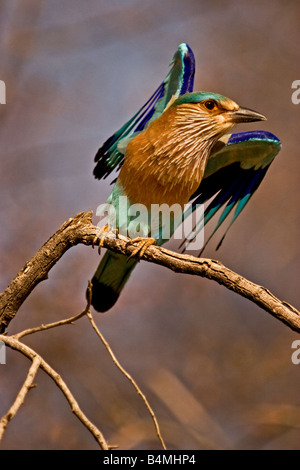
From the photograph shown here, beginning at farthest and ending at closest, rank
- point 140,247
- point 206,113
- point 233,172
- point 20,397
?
point 233,172, point 206,113, point 140,247, point 20,397

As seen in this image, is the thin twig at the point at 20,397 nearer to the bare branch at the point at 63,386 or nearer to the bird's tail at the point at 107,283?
the bare branch at the point at 63,386

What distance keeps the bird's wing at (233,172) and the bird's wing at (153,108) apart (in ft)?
1.48

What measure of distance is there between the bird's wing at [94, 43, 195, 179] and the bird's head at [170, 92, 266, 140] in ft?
0.82

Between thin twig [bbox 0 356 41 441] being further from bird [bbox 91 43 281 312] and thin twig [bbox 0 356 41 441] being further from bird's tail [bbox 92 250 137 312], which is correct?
bird's tail [bbox 92 250 137 312]

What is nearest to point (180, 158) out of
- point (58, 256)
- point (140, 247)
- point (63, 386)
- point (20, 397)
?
point (140, 247)

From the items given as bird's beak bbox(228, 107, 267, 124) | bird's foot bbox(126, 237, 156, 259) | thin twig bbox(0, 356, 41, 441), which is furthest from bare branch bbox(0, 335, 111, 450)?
bird's beak bbox(228, 107, 267, 124)

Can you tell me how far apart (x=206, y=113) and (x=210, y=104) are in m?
A: 0.06

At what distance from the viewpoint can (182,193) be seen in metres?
3.76

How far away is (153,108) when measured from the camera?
421 centimetres

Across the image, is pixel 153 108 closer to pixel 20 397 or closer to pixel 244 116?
pixel 244 116

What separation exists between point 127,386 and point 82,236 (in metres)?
2.45

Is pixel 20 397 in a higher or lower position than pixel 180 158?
lower

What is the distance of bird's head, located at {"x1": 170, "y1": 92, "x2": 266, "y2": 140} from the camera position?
3887 millimetres
